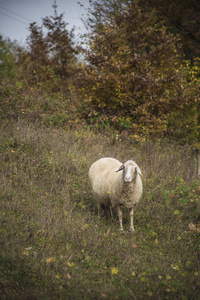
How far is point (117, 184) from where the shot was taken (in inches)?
202

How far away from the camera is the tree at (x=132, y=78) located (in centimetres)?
955

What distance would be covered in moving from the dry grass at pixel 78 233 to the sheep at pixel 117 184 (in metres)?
0.39

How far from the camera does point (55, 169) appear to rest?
6.43 meters

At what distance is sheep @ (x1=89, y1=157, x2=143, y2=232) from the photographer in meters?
4.82

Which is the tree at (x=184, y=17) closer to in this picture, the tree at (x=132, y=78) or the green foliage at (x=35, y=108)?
the tree at (x=132, y=78)

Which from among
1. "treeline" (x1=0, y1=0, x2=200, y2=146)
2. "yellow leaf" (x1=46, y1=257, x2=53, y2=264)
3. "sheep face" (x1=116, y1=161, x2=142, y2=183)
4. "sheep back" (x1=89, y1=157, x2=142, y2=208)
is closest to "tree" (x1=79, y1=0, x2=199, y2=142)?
"treeline" (x1=0, y1=0, x2=200, y2=146)

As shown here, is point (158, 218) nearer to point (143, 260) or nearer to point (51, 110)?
point (143, 260)

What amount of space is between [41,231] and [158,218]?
2531 millimetres

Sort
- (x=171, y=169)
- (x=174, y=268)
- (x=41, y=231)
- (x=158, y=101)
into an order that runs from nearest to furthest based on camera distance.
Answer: (x=174, y=268)
(x=41, y=231)
(x=171, y=169)
(x=158, y=101)

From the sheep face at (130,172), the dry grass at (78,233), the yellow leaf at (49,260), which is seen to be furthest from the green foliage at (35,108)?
the yellow leaf at (49,260)

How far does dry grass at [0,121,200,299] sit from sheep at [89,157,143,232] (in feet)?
1.27

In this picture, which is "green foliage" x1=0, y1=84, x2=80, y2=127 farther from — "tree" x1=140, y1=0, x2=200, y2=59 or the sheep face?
"tree" x1=140, y1=0, x2=200, y2=59

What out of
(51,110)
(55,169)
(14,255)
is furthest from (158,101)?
(14,255)

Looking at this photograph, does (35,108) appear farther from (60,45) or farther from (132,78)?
(60,45)
